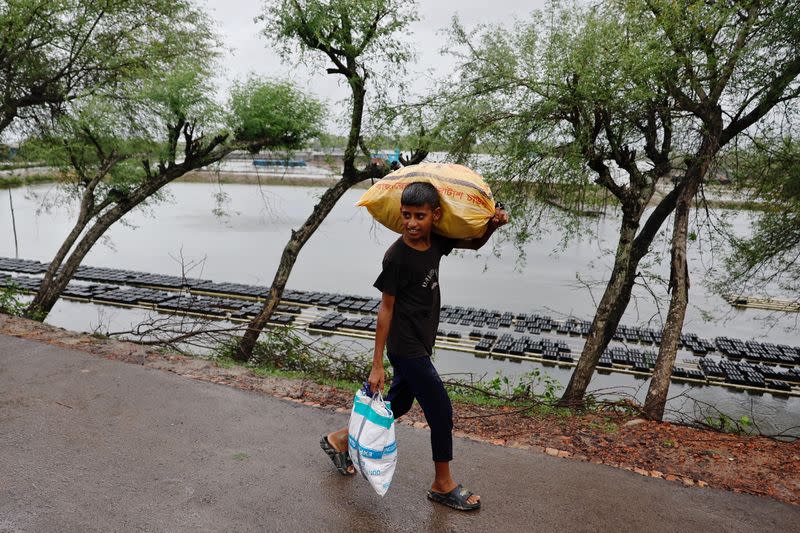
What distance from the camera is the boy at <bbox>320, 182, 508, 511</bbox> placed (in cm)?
254

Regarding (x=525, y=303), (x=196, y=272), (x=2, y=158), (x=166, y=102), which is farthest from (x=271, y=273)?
(x=166, y=102)

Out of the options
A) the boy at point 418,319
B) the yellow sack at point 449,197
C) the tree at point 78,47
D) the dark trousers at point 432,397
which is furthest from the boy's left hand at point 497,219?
the tree at point 78,47

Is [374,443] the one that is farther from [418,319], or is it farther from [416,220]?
[416,220]

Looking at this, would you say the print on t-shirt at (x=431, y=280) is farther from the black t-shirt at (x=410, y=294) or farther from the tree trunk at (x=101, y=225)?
the tree trunk at (x=101, y=225)

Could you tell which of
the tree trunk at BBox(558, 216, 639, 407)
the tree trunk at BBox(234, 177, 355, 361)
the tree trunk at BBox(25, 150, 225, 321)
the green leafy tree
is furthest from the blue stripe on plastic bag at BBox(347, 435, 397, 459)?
the tree trunk at BBox(25, 150, 225, 321)

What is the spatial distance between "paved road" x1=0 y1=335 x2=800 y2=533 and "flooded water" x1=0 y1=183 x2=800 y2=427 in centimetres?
568

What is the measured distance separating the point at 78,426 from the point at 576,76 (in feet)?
19.8

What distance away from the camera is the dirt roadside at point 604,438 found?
3.27m

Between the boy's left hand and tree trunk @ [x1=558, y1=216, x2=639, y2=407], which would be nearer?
the boy's left hand

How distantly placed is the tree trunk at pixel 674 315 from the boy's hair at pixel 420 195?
146 inches

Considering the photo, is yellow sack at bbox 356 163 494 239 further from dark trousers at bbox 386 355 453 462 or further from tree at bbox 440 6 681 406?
tree at bbox 440 6 681 406

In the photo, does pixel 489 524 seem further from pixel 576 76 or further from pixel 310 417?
pixel 576 76

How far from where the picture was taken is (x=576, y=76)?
6516 millimetres

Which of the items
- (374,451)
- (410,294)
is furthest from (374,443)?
(410,294)
